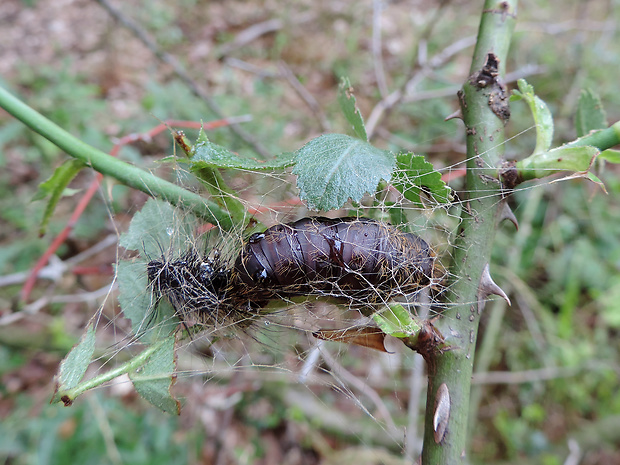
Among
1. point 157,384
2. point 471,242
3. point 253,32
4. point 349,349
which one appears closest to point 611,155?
point 471,242

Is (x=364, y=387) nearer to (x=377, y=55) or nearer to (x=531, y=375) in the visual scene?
(x=531, y=375)

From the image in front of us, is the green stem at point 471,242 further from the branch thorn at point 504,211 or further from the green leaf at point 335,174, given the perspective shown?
the green leaf at point 335,174

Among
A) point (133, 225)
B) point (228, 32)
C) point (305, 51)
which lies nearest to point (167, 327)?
point (133, 225)

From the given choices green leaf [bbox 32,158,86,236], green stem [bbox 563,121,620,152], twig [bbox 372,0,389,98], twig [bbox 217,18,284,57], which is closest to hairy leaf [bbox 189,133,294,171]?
green leaf [bbox 32,158,86,236]

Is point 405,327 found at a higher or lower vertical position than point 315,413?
higher

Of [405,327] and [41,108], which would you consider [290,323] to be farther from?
[41,108]
